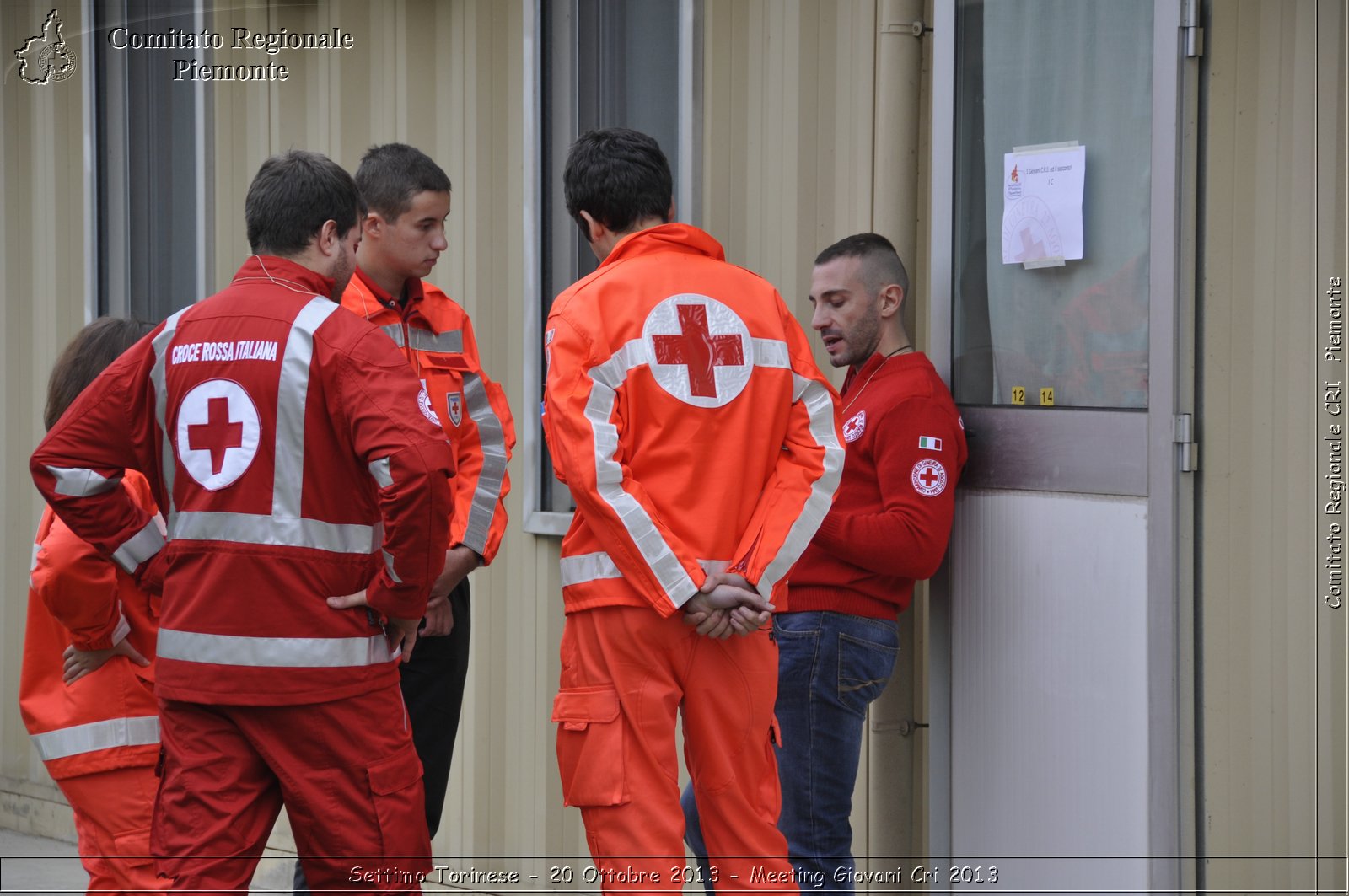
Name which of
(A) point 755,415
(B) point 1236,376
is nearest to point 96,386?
(A) point 755,415

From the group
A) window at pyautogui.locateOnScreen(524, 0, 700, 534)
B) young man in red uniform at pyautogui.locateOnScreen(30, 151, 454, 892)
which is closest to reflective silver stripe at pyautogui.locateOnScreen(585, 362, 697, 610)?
young man in red uniform at pyautogui.locateOnScreen(30, 151, 454, 892)

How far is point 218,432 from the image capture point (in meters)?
3.08

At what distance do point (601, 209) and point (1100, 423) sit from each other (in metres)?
1.46

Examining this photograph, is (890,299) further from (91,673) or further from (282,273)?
(91,673)

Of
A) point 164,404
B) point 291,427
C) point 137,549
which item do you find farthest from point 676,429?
point 137,549

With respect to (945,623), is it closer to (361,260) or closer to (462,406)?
(462,406)

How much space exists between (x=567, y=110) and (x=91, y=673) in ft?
8.79

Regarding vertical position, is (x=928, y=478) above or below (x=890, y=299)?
below

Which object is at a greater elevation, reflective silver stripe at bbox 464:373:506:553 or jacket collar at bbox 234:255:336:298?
jacket collar at bbox 234:255:336:298

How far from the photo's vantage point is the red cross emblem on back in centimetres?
334

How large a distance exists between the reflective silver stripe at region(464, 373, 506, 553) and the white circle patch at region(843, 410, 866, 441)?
3.21ft

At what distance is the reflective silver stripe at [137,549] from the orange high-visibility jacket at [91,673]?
0.19 metres
